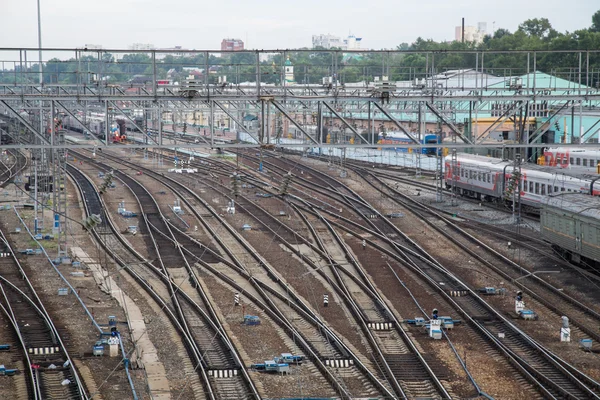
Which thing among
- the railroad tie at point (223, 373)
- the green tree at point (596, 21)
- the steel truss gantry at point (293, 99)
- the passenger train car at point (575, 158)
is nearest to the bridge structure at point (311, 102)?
the steel truss gantry at point (293, 99)

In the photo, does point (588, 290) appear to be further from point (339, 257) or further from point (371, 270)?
Result: point (339, 257)

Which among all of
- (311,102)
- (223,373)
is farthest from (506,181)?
(223,373)

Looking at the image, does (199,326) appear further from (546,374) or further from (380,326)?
(546,374)

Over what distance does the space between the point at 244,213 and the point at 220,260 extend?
28.7 ft

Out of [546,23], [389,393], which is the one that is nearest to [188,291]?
[389,393]

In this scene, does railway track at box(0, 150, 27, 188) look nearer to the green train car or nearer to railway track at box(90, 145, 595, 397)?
the green train car

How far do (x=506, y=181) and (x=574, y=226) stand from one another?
1141 cm

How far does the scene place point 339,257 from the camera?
26719 millimetres

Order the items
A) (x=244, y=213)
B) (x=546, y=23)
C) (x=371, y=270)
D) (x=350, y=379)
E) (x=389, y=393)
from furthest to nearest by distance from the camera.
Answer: (x=546, y=23) → (x=244, y=213) → (x=371, y=270) → (x=350, y=379) → (x=389, y=393)

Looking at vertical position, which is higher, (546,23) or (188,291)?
(546,23)

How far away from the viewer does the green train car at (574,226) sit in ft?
78.0

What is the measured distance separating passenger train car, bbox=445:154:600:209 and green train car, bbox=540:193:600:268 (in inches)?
128

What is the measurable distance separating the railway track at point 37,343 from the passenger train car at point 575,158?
916 inches

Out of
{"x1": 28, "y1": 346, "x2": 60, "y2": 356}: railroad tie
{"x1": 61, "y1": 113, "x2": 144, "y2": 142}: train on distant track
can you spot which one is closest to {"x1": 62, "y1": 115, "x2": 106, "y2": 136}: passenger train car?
{"x1": 61, "y1": 113, "x2": 144, "y2": 142}: train on distant track
